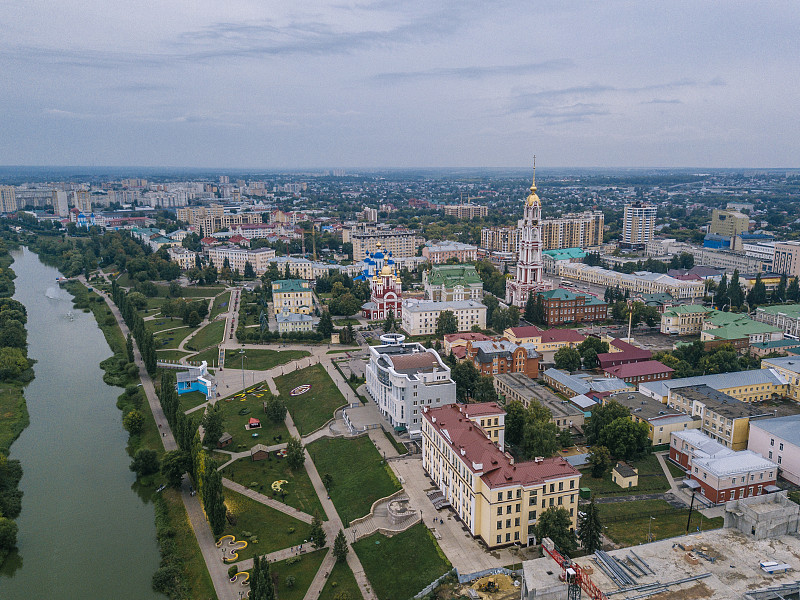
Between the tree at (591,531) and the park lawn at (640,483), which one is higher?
the tree at (591,531)

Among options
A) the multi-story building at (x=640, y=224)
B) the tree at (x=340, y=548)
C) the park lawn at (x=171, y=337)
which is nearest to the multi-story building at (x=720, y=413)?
the tree at (x=340, y=548)

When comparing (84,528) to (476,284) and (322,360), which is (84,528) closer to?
(322,360)

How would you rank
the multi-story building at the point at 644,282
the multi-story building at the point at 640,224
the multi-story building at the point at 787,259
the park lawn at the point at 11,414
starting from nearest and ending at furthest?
the park lawn at the point at 11,414, the multi-story building at the point at 644,282, the multi-story building at the point at 787,259, the multi-story building at the point at 640,224

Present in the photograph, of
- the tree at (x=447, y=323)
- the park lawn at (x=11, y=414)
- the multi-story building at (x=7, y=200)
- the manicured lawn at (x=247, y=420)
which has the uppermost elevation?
the multi-story building at (x=7, y=200)

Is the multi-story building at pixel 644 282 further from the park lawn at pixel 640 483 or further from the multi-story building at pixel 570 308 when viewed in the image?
the park lawn at pixel 640 483

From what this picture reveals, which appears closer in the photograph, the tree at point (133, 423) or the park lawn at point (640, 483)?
the park lawn at point (640, 483)

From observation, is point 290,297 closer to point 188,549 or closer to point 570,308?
point 570,308

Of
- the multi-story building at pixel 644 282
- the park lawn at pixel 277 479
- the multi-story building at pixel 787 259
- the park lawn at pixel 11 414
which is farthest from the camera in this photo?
the multi-story building at pixel 787 259

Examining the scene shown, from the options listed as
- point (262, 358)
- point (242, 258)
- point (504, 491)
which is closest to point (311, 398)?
point (262, 358)
